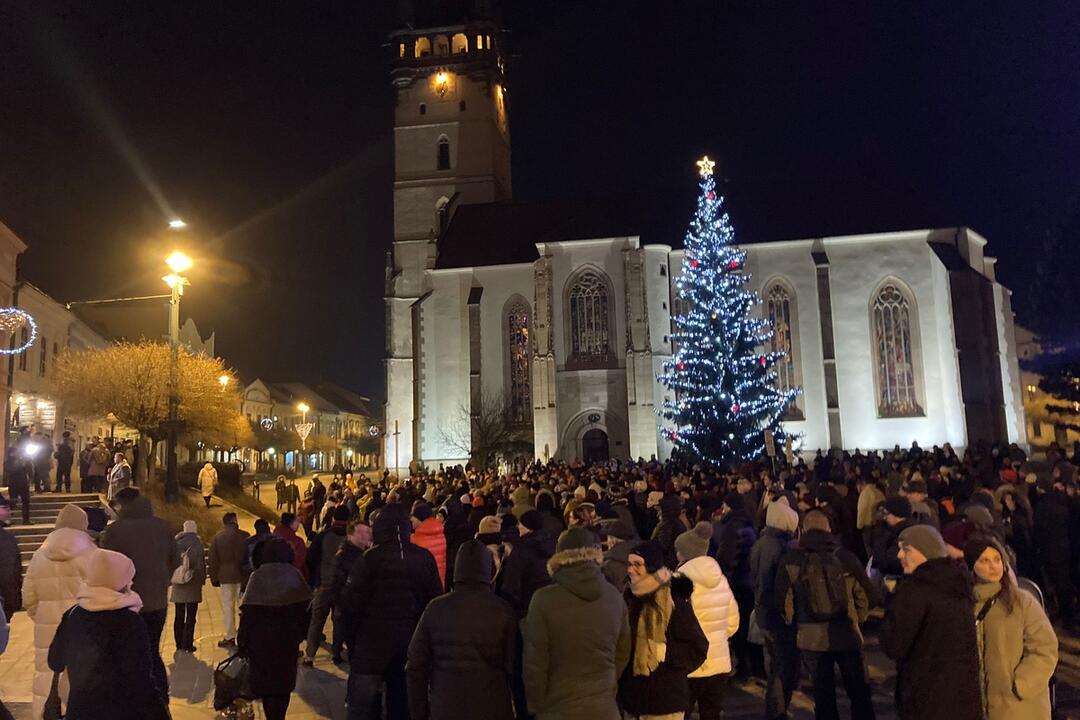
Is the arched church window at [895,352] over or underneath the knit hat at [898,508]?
over

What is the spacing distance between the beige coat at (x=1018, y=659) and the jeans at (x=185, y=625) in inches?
331

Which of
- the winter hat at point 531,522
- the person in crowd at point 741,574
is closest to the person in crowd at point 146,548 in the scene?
the winter hat at point 531,522

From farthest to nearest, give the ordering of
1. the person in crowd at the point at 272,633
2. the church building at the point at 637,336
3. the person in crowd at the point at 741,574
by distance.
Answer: the church building at the point at 637,336 → the person in crowd at the point at 741,574 → the person in crowd at the point at 272,633

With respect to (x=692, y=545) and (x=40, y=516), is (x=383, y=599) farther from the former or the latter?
(x=40, y=516)

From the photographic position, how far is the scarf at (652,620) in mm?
4750

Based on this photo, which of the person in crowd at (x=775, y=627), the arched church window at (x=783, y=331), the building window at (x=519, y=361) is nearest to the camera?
the person in crowd at (x=775, y=627)

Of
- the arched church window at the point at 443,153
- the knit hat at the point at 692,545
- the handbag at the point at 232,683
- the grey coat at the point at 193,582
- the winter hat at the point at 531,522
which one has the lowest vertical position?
the handbag at the point at 232,683

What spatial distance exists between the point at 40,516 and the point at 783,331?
30.5 m

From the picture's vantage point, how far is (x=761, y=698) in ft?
25.0

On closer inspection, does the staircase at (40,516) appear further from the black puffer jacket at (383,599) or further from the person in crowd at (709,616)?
the person in crowd at (709,616)

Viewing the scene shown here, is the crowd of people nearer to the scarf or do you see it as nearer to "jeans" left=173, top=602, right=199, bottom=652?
the scarf

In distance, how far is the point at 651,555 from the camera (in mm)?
4781

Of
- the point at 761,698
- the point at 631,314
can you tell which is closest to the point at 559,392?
the point at 631,314

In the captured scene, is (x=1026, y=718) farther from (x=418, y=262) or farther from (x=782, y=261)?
(x=418, y=262)
